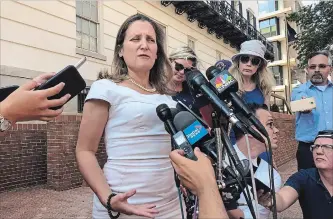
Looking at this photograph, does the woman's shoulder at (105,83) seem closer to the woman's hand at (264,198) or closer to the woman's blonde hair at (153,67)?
the woman's blonde hair at (153,67)

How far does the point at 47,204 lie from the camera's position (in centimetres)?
579

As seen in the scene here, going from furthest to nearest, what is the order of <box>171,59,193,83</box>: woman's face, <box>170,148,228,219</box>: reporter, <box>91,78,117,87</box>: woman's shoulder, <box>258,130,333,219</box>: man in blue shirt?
1. <box>171,59,193,83</box>: woman's face
2. <box>258,130,333,219</box>: man in blue shirt
3. <box>91,78,117,87</box>: woman's shoulder
4. <box>170,148,228,219</box>: reporter

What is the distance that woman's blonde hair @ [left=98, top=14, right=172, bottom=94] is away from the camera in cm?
219

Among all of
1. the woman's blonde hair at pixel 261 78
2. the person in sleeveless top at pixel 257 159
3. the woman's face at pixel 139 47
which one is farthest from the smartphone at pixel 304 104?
the woman's face at pixel 139 47

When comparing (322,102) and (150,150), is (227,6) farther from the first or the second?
(150,150)

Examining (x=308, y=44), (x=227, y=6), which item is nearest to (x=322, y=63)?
(x=308, y=44)

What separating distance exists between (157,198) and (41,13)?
771 centimetres

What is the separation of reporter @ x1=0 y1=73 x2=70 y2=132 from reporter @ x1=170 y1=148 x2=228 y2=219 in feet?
1.69

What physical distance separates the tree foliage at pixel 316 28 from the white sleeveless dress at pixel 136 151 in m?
14.6

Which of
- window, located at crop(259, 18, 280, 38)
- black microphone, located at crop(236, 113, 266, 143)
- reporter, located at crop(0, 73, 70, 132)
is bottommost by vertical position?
black microphone, located at crop(236, 113, 266, 143)

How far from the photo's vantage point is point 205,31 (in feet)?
56.9

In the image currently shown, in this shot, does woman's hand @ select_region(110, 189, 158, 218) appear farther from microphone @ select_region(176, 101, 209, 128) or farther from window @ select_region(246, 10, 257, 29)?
window @ select_region(246, 10, 257, 29)

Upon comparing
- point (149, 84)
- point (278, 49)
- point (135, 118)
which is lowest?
point (135, 118)

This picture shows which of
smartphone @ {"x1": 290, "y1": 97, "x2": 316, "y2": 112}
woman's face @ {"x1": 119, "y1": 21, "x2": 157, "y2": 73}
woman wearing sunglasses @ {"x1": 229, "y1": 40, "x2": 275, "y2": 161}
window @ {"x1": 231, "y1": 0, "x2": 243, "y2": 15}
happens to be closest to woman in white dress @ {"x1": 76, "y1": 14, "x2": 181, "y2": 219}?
woman's face @ {"x1": 119, "y1": 21, "x2": 157, "y2": 73}
